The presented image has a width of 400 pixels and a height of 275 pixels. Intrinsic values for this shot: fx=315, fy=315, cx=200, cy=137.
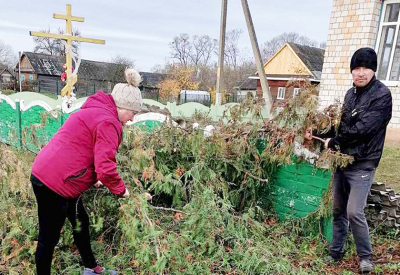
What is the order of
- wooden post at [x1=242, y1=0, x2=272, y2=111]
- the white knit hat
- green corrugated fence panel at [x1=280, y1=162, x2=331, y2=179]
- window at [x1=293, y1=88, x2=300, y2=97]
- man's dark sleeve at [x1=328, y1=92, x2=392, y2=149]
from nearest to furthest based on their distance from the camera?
the white knit hat < man's dark sleeve at [x1=328, y1=92, x2=392, y2=149] < window at [x1=293, y1=88, x2=300, y2=97] < green corrugated fence panel at [x1=280, y1=162, x2=331, y2=179] < wooden post at [x1=242, y1=0, x2=272, y2=111]

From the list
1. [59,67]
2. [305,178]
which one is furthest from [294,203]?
[59,67]

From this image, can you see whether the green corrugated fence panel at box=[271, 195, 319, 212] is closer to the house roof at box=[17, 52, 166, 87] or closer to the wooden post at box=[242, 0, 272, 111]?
the wooden post at box=[242, 0, 272, 111]

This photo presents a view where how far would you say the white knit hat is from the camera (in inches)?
81.4

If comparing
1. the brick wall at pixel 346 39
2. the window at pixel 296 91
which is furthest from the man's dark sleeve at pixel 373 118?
the brick wall at pixel 346 39

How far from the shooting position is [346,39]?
7.57 m

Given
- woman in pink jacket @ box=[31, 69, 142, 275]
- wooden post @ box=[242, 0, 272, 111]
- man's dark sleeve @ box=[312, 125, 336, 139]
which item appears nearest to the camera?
woman in pink jacket @ box=[31, 69, 142, 275]

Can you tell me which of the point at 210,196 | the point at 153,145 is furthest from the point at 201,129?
the point at 210,196

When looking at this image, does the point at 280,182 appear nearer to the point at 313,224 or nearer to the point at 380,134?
the point at 313,224

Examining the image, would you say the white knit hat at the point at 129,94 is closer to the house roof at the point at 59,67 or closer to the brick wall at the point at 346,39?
the brick wall at the point at 346,39

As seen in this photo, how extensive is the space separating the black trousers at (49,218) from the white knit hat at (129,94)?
0.71 m

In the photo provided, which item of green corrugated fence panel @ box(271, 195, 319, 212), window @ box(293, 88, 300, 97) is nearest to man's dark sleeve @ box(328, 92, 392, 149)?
window @ box(293, 88, 300, 97)

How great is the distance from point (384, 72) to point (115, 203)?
722 centimetres

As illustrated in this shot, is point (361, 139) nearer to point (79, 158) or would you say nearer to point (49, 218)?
point (79, 158)

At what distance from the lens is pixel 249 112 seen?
3.19 m
